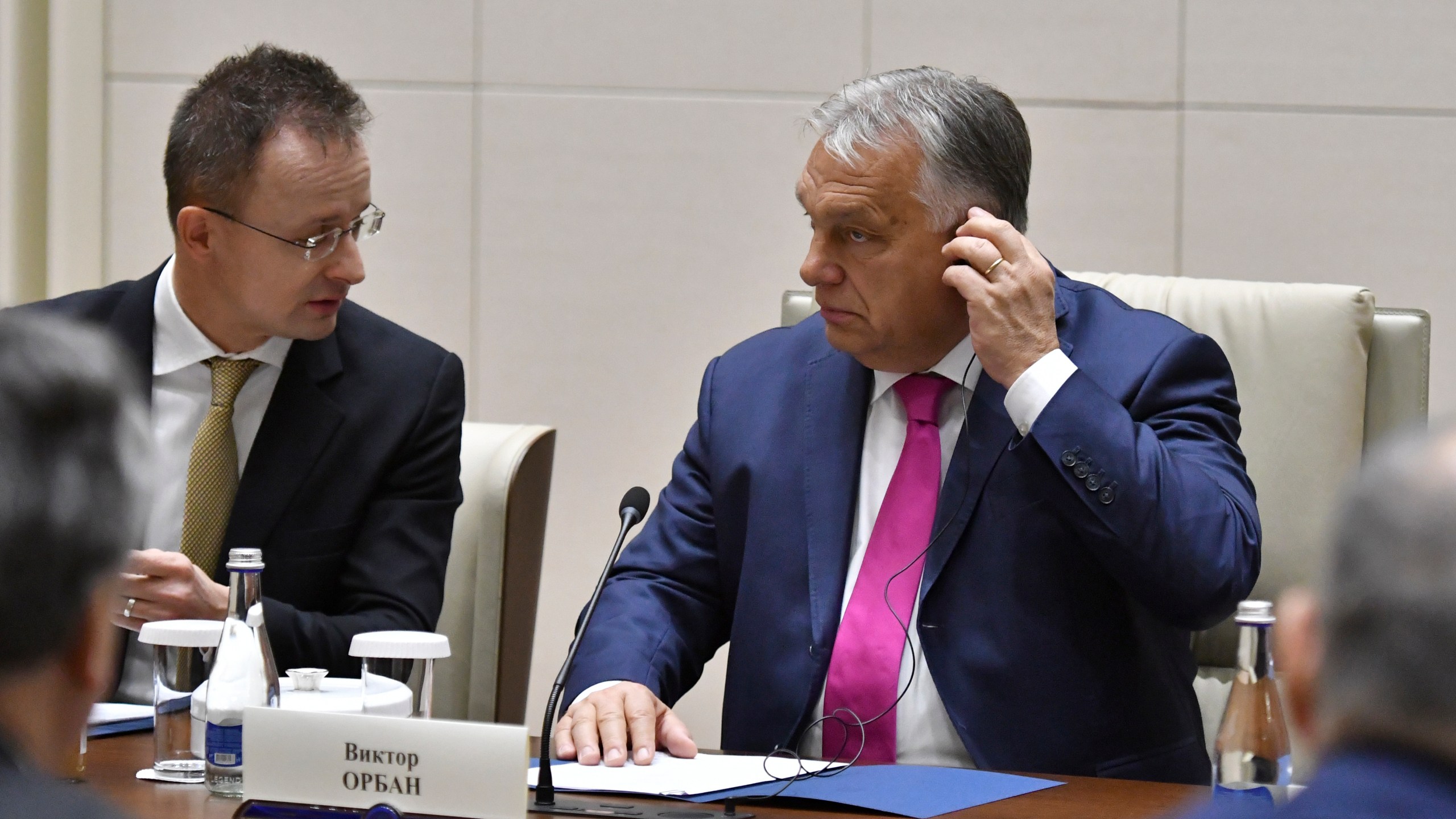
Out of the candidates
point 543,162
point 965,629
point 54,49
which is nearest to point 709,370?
point 965,629

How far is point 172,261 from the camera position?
2305mm

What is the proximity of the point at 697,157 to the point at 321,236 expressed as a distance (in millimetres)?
1156

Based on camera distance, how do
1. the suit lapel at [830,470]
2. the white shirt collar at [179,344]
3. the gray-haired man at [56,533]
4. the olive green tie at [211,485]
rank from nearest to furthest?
the gray-haired man at [56,533] → the suit lapel at [830,470] → the olive green tie at [211,485] → the white shirt collar at [179,344]

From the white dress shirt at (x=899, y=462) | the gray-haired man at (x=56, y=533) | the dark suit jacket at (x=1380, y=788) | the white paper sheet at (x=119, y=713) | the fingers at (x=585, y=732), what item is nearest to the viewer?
the dark suit jacket at (x=1380, y=788)

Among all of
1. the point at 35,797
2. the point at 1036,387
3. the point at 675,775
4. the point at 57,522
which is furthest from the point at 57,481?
the point at 1036,387

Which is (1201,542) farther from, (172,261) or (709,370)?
(172,261)

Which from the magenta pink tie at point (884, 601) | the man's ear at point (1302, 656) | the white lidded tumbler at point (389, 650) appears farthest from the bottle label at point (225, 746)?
the man's ear at point (1302, 656)

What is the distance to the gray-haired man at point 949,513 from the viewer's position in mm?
1814

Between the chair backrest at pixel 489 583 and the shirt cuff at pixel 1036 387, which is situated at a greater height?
the shirt cuff at pixel 1036 387

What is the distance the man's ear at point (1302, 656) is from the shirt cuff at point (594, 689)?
1.17 metres

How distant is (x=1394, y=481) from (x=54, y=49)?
10.6 feet

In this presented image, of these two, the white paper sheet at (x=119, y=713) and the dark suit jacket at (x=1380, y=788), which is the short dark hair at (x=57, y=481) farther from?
the white paper sheet at (x=119, y=713)

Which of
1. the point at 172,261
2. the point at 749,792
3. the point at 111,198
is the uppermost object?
the point at 111,198

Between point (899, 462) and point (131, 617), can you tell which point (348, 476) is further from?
→ point (899, 462)
